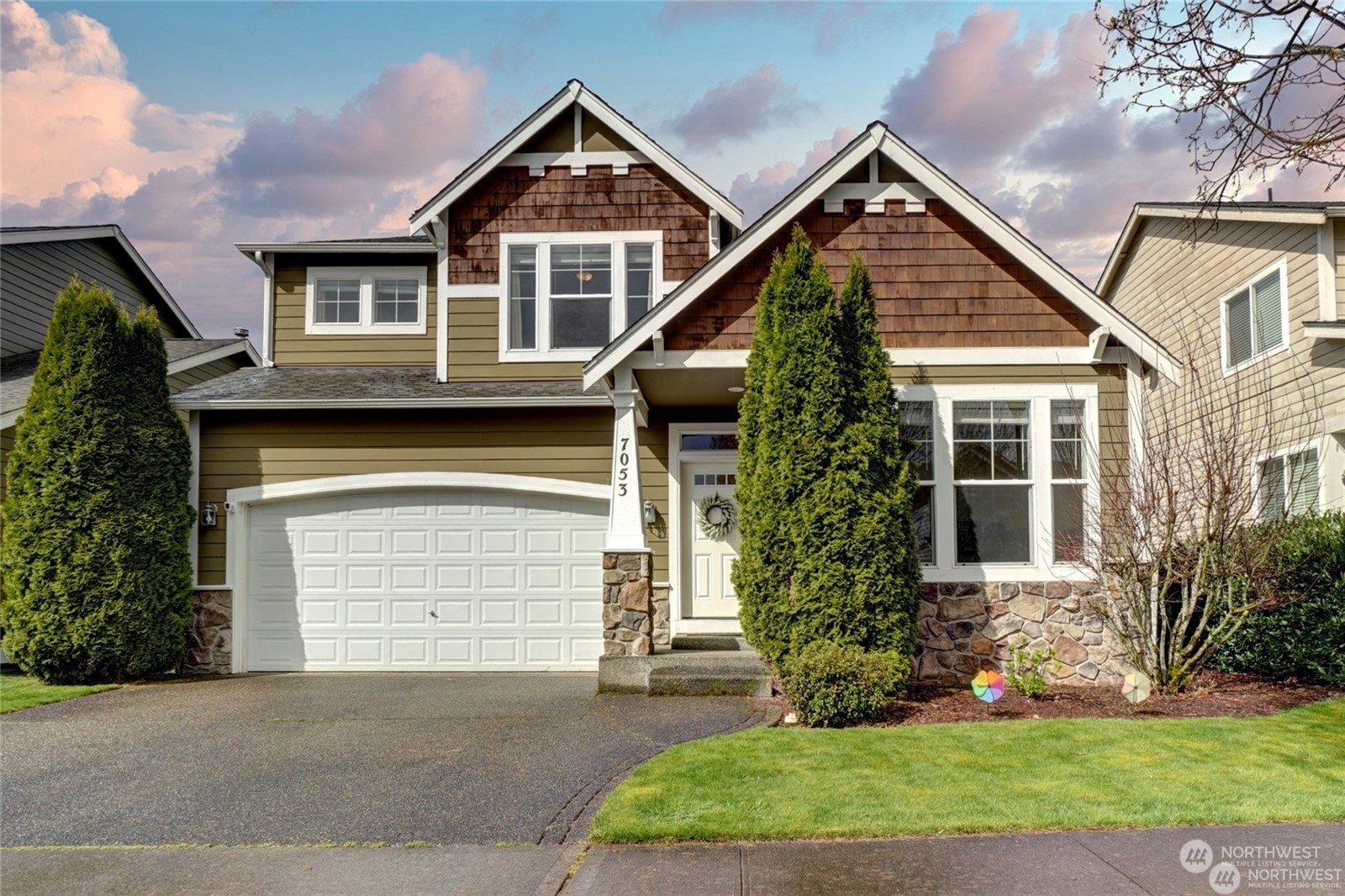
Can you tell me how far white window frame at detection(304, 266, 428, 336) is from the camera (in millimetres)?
13883

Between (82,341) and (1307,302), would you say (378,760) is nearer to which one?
(82,341)

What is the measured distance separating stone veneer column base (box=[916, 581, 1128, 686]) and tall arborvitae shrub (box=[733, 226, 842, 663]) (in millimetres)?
1821

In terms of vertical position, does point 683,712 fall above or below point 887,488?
below

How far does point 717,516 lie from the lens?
12.0 metres

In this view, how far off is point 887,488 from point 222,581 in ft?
26.3

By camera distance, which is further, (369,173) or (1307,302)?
(369,173)

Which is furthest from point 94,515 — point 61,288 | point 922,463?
point 922,463

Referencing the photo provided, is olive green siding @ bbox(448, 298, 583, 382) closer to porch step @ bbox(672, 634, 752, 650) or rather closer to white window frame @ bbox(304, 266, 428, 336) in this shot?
white window frame @ bbox(304, 266, 428, 336)

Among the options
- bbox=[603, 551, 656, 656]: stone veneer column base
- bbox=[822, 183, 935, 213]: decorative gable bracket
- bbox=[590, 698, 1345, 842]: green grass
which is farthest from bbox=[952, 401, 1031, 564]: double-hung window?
bbox=[603, 551, 656, 656]: stone veneer column base

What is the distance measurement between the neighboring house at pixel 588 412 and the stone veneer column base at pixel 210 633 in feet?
0.09

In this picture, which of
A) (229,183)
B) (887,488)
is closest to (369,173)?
(229,183)

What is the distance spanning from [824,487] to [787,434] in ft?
1.94

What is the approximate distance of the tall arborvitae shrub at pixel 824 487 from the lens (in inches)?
340

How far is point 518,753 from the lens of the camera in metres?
7.36
